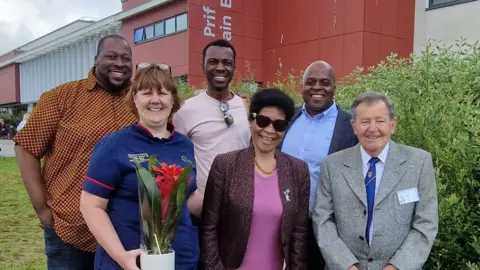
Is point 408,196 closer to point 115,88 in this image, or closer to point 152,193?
point 152,193

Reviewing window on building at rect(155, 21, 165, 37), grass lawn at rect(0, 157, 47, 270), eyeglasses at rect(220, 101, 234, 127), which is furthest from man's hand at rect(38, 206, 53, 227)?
window on building at rect(155, 21, 165, 37)

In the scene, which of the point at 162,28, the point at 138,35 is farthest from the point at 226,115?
the point at 138,35

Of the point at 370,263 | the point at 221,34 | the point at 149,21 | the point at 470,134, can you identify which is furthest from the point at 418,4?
the point at 370,263

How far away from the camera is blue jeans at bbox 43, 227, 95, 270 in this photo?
3090 millimetres

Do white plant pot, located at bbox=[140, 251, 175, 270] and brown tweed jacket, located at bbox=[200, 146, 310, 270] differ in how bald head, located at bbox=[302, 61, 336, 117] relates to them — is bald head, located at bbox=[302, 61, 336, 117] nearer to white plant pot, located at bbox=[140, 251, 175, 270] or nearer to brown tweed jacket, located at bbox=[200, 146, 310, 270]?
brown tweed jacket, located at bbox=[200, 146, 310, 270]

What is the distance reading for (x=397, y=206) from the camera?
99.7 inches

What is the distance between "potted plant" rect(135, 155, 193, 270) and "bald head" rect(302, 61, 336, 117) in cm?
154

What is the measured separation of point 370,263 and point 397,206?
1.17 feet

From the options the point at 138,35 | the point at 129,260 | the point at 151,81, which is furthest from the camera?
the point at 138,35

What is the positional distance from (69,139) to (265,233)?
55.6 inches

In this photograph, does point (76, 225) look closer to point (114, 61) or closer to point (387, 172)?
point (114, 61)

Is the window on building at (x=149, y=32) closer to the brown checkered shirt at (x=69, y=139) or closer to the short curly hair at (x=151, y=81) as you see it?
the brown checkered shirt at (x=69, y=139)

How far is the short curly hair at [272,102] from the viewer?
9.20 ft

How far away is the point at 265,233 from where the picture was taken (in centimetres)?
268
